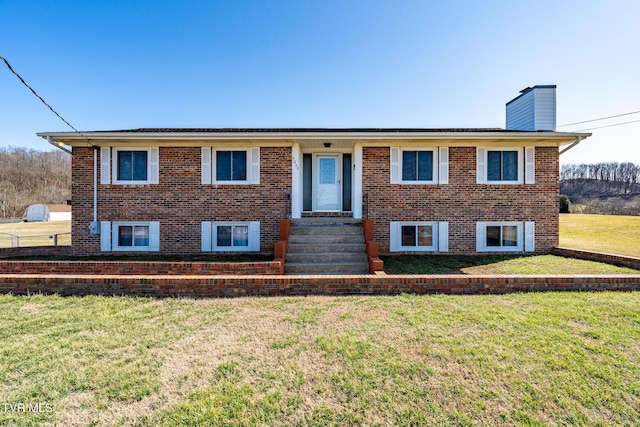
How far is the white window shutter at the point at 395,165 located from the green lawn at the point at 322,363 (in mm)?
5433

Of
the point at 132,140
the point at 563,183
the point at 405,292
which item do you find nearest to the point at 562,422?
the point at 405,292

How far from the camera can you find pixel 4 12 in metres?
8.09

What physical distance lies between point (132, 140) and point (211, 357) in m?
8.45

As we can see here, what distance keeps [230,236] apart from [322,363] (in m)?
7.13

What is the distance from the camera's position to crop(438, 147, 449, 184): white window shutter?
30.6 feet

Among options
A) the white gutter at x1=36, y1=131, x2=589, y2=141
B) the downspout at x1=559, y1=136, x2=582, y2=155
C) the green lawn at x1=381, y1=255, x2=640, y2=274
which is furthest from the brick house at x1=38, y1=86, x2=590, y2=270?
the green lawn at x1=381, y1=255, x2=640, y2=274

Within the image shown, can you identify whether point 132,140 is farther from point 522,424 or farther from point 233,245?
point 522,424

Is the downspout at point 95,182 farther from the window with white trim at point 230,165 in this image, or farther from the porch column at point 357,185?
the porch column at point 357,185

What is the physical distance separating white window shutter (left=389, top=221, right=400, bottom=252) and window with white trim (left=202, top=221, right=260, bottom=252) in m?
4.30

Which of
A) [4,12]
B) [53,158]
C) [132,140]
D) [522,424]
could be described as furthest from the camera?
[53,158]

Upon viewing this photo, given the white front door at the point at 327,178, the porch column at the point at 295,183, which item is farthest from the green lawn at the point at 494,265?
the porch column at the point at 295,183

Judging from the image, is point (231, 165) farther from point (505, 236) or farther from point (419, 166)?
point (505, 236)

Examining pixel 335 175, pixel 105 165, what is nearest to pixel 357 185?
pixel 335 175

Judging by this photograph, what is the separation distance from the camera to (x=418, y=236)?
948 centimetres
